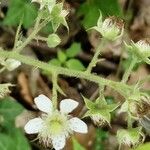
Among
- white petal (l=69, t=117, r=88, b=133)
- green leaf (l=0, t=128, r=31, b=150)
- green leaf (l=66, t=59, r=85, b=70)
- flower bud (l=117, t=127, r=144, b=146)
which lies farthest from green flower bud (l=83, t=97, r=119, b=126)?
green leaf (l=66, t=59, r=85, b=70)

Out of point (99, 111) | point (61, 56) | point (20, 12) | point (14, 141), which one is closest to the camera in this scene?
point (99, 111)

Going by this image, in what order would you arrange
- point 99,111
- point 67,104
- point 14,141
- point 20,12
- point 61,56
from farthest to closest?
point 61,56, point 20,12, point 14,141, point 67,104, point 99,111

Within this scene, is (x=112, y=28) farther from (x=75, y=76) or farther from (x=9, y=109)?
(x=9, y=109)

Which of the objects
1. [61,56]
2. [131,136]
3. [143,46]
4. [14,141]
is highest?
[143,46]

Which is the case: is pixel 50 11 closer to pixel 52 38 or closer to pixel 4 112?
pixel 52 38

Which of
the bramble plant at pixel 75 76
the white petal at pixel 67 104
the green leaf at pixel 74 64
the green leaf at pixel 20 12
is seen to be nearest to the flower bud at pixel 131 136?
the bramble plant at pixel 75 76

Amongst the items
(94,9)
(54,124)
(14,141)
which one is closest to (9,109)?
(14,141)

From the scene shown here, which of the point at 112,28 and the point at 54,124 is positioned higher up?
the point at 112,28

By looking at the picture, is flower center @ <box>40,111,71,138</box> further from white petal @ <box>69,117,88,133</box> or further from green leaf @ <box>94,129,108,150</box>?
green leaf @ <box>94,129,108,150</box>
